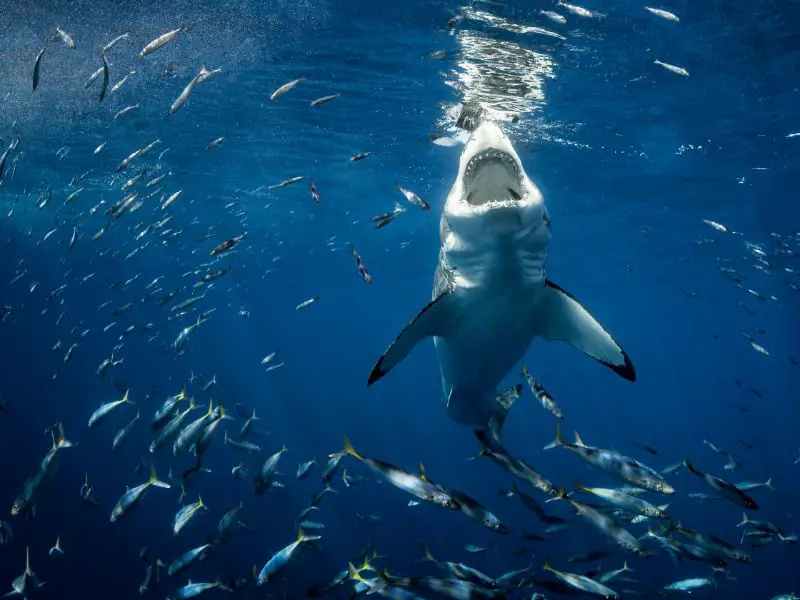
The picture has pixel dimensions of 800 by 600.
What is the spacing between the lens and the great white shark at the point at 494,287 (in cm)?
399

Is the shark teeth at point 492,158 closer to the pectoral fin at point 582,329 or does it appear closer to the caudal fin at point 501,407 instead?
the pectoral fin at point 582,329

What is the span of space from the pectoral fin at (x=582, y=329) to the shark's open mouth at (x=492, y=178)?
0.99 m

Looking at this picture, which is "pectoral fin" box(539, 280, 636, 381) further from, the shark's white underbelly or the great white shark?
the shark's white underbelly

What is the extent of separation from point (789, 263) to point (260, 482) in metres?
32.6

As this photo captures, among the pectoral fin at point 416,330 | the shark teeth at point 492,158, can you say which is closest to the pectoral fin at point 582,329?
the pectoral fin at point 416,330

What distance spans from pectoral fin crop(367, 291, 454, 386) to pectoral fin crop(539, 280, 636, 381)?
96 centimetres

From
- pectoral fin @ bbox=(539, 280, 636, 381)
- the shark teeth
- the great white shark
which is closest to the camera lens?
the shark teeth

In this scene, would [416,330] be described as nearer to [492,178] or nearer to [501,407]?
[492,178]

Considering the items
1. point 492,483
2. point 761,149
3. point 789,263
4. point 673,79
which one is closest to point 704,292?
point 789,263

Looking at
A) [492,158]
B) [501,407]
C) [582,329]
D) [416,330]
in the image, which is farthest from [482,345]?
[492,158]

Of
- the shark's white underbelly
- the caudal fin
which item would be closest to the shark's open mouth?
the shark's white underbelly

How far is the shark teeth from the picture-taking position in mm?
3885

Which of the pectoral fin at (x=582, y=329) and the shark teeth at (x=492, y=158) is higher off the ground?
the shark teeth at (x=492, y=158)

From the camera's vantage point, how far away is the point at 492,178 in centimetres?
417
